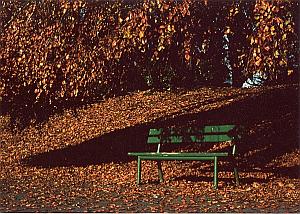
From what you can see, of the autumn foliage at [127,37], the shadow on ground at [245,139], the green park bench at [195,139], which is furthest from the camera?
the shadow on ground at [245,139]

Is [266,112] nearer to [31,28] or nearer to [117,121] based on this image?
[117,121]

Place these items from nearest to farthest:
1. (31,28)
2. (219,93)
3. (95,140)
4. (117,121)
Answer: (31,28) → (95,140) → (117,121) → (219,93)

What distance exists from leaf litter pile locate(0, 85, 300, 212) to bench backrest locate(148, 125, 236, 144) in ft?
1.18

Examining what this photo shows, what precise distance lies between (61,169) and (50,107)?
132 centimetres

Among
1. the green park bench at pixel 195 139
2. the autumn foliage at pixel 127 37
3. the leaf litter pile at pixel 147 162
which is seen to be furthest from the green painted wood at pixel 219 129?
the autumn foliage at pixel 127 37

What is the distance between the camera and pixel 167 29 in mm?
6602

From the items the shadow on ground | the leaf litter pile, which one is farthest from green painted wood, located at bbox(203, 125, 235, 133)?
the shadow on ground

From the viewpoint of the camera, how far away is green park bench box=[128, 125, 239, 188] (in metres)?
7.73

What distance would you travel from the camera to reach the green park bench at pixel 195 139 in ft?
25.3

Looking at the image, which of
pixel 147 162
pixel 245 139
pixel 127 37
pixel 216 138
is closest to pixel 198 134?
pixel 216 138

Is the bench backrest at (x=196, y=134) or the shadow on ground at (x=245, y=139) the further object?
the shadow on ground at (x=245, y=139)

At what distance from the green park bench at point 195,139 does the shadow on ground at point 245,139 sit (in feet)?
6.08

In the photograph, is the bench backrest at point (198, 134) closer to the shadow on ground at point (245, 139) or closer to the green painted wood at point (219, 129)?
the green painted wood at point (219, 129)

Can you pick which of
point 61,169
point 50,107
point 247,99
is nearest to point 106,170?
point 61,169
